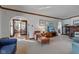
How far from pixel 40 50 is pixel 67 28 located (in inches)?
27.2

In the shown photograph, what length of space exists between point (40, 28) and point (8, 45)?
0.70 metres

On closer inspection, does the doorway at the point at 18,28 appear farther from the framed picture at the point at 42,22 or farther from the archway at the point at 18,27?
the framed picture at the point at 42,22

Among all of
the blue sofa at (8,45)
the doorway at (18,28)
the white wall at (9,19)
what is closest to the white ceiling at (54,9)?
the white wall at (9,19)

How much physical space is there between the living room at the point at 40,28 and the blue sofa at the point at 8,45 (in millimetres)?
43

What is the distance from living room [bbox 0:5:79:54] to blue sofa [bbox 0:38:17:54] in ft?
0.14

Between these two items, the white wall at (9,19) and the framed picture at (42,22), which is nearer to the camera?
the white wall at (9,19)

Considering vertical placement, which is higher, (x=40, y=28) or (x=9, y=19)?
(x=9, y=19)

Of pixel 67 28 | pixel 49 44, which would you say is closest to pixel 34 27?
pixel 49 44

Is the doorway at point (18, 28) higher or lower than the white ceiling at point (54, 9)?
lower

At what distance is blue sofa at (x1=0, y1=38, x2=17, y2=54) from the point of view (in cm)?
218

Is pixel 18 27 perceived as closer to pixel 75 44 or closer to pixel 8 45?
pixel 8 45

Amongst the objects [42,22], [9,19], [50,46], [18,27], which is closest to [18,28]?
[18,27]

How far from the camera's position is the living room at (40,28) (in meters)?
2.19

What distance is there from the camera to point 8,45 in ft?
7.17
